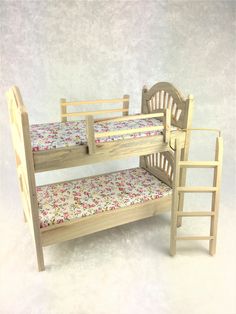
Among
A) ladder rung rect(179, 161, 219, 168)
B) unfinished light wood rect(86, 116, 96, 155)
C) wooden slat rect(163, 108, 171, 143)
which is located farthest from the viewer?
wooden slat rect(163, 108, 171, 143)

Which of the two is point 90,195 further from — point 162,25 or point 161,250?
point 162,25

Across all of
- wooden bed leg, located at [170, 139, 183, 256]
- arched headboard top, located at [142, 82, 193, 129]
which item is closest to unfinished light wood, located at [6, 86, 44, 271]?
wooden bed leg, located at [170, 139, 183, 256]

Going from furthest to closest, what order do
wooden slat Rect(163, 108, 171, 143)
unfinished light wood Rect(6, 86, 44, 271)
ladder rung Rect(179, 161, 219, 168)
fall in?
wooden slat Rect(163, 108, 171, 143)
ladder rung Rect(179, 161, 219, 168)
unfinished light wood Rect(6, 86, 44, 271)

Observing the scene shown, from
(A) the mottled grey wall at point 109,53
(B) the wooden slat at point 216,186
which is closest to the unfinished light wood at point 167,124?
(B) the wooden slat at point 216,186

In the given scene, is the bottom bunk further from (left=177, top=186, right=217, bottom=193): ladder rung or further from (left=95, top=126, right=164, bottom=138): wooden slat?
(left=95, top=126, right=164, bottom=138): wooden slat

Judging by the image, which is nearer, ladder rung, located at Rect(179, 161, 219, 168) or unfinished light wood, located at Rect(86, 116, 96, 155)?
unfinished light wood, located at Rect(86, 116, 96, 155)

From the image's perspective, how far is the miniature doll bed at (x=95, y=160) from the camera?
202 cm

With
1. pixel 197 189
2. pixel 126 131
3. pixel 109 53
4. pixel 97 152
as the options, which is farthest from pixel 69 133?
pixel 109 53

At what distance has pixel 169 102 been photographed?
255 cm

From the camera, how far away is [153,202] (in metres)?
2.55

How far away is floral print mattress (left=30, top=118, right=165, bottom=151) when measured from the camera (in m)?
2.06

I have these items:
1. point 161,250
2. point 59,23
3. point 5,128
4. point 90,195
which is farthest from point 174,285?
point 59,23

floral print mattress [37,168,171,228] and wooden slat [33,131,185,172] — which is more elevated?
wooden slat [33,131,185,172]

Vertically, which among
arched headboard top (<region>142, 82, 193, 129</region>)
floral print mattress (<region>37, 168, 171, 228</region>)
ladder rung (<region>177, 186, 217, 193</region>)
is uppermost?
arched headboard top (<region>142, 82, 193, 129</region>)
